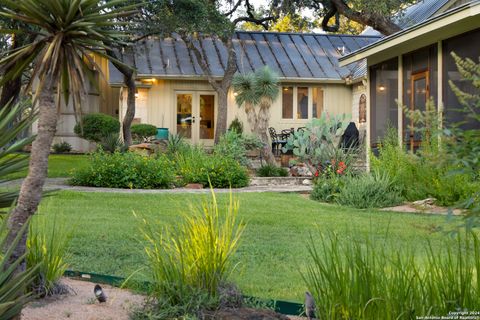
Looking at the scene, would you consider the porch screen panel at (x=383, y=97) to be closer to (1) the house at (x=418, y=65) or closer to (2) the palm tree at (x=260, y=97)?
(1) the house at (x=418, y=65)

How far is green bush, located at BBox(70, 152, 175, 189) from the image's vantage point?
13.0 meters

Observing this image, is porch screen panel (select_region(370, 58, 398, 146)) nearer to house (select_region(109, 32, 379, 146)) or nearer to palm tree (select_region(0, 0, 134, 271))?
house (select_region(109, 32, 379, 146))

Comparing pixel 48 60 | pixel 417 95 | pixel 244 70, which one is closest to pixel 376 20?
pixel 244 70

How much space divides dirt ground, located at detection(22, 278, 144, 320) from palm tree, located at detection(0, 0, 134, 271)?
826 mm

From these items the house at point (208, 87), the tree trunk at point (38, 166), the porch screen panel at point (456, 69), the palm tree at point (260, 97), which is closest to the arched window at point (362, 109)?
the house at point (208, 87)

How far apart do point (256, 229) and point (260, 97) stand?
10.6 metres

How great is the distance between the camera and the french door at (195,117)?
23344 mm

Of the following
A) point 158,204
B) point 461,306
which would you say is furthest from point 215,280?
point 158,204

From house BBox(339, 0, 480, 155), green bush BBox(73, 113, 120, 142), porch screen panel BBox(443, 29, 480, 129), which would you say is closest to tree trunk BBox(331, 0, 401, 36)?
house BBox(339, 0, 480, 155)

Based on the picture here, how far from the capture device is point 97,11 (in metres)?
3.09

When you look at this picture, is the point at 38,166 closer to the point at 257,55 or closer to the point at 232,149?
the point at 232,149

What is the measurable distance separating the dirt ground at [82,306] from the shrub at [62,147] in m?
21.2

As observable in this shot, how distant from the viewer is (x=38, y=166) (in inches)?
116

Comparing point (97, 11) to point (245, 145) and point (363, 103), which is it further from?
point (363, 103)
